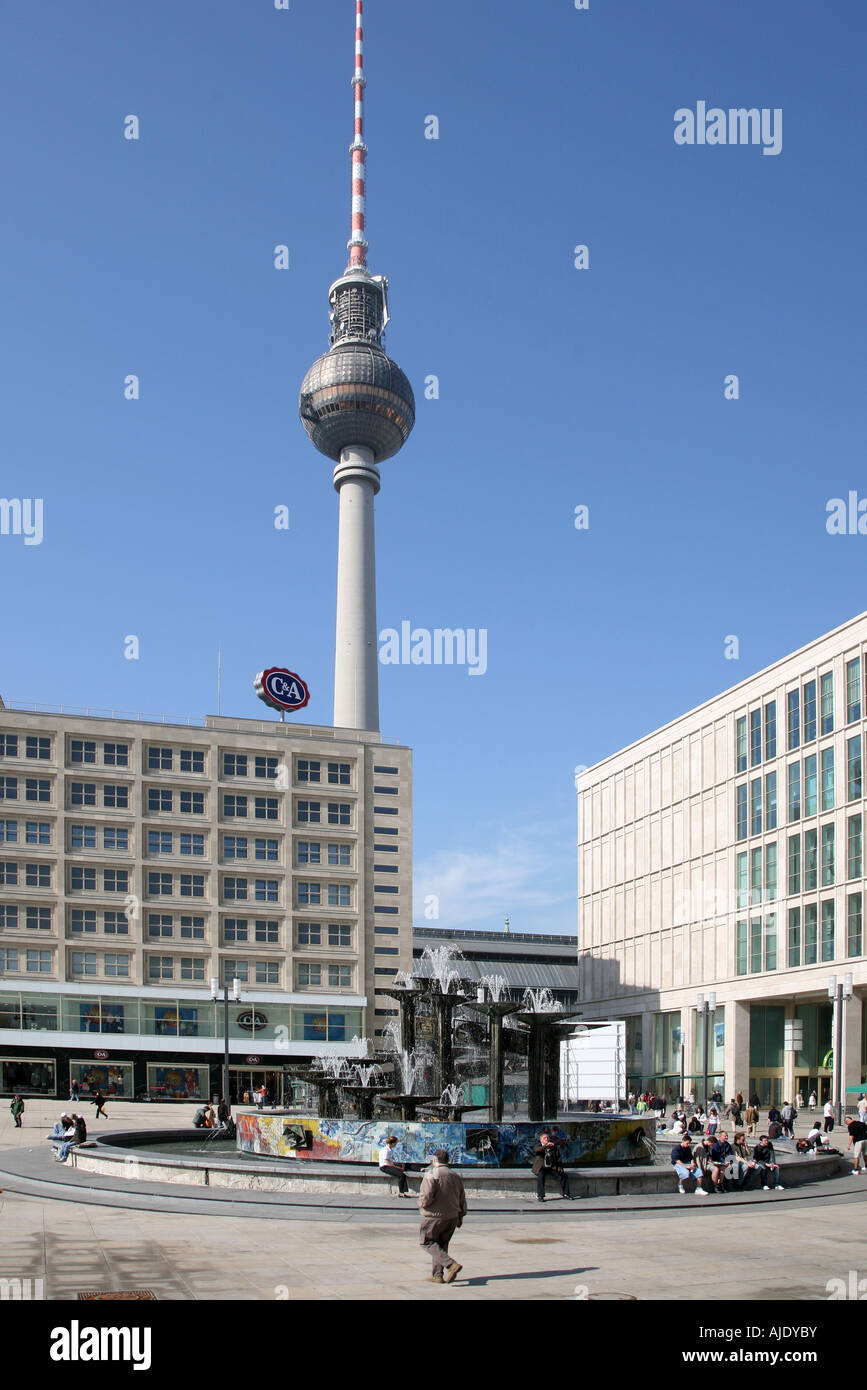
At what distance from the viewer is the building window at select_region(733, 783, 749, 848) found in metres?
80.6

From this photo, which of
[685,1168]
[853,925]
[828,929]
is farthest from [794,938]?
[685,1168]

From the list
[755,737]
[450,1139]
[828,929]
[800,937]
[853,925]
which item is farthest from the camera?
[755,737]

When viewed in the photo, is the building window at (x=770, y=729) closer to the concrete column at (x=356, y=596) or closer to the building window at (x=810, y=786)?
the building window at (x=810, y=786)

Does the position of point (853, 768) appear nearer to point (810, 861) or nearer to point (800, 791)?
point (800, 791)

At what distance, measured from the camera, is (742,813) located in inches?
3189

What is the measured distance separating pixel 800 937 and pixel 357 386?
7949 centimetres

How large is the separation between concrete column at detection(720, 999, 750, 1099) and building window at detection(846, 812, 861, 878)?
14287 mm

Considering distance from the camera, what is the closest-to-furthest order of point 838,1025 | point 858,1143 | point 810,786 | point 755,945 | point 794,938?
point 858,1143 < point 838,1025 < point 810,786 < point 794,938 < point 755,945

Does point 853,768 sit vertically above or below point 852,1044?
above

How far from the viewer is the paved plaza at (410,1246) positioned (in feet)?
46.9

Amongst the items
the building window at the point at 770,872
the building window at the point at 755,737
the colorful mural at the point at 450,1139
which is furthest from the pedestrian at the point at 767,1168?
the building window at the point at 755,737

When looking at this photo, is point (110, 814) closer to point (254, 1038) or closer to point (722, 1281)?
point (254, 1038)

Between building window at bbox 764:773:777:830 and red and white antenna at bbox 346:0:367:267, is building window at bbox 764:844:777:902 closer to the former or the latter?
building window at bbox 764:773:777:830
